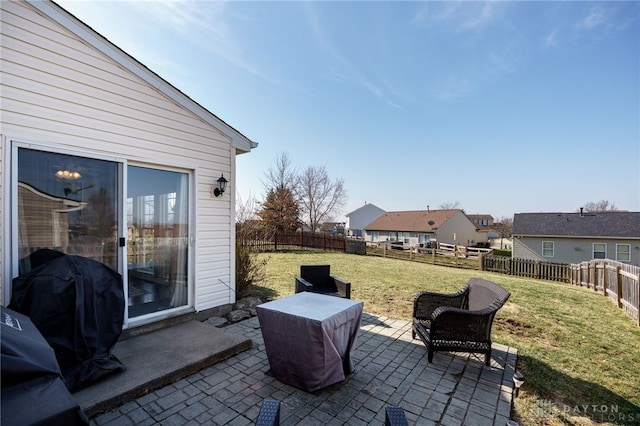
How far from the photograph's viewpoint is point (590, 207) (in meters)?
46.8

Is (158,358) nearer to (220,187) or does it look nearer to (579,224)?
(220,187)

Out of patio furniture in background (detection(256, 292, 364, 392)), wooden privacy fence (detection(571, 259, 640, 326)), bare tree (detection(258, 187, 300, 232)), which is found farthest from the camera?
bare tree (detection(258, 187, 300, 232))

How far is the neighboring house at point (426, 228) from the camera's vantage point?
29.1 meters

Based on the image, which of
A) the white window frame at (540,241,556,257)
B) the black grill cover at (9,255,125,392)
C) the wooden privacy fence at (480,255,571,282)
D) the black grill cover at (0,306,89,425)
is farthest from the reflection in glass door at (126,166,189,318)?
the white window frame at (540,241,556,257)

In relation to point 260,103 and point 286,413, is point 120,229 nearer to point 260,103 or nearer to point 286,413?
point 286,413

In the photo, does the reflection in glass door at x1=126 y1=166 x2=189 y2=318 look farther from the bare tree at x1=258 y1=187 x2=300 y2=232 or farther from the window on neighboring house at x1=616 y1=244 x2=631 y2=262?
the window on neighboring house at x1=616 y1=244 x2=631 y2=262

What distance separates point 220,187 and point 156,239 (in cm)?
125

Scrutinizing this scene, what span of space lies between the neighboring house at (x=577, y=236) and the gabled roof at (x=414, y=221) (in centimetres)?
794

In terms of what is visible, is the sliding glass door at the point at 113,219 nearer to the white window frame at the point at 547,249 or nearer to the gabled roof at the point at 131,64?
the gabled roof at the point at 131,64

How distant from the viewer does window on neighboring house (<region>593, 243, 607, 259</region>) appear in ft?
60.1

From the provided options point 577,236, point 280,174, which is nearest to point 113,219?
point 280,174

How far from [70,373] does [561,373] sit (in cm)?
510

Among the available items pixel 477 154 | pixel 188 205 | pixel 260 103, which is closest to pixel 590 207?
pixel 477 154

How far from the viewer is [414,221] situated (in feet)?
103
